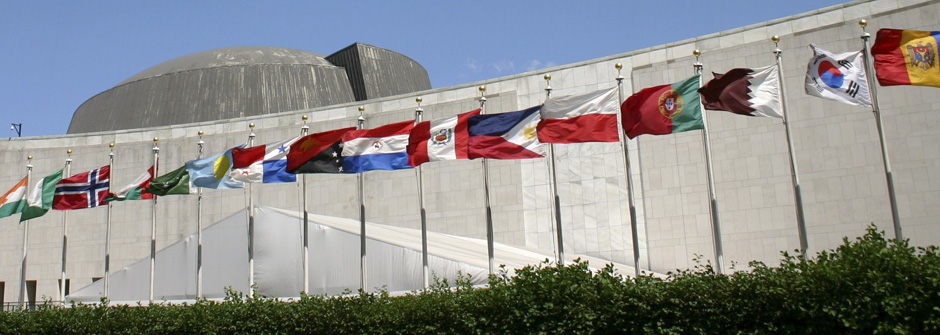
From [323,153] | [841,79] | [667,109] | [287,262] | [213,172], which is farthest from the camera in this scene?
[287,262]

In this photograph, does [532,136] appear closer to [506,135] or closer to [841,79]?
[506,135]

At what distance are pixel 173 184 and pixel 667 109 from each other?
1387 centimetres

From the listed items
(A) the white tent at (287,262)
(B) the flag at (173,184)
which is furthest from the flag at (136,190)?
(A) the white tent at (287,262)

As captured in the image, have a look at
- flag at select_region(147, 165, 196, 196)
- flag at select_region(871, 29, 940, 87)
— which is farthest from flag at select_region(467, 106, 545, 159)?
flag at select_region(147, 165, 196, 196)

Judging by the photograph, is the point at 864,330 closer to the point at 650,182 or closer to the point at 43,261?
the point at 650,182

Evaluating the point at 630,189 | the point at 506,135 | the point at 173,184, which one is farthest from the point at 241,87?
the point at 630,189

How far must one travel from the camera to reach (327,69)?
43.3m

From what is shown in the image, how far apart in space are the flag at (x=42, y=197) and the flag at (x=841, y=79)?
20.8 meters

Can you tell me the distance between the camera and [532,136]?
1942 cm

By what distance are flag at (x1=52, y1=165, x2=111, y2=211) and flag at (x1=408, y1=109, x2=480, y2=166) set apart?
10.4m

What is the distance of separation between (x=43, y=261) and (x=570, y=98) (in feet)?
94.7

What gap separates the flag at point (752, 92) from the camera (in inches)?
680

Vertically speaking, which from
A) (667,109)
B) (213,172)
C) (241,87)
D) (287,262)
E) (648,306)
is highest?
(241,87)

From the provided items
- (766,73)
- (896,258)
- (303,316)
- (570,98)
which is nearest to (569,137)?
(570,98)
